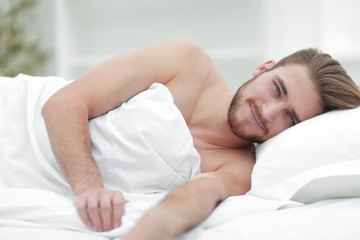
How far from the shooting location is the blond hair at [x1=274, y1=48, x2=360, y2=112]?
1185 millimetres

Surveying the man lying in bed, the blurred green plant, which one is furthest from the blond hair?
the blurred green plant

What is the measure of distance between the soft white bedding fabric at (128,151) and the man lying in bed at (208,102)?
45 mm

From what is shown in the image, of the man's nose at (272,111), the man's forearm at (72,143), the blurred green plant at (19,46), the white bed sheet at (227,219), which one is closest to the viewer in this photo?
the white bed sheet at (227,219)

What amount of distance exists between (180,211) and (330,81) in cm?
74

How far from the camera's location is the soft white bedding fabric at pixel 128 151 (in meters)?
1.03

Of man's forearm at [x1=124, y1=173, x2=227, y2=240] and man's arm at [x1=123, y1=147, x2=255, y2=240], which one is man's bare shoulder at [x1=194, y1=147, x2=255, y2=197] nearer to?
man's arm at [x1=123, y1=147, x2=255, y2=240]

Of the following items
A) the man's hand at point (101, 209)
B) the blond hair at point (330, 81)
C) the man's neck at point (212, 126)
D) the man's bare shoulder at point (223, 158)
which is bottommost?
the man's bare shoulder at point (223, 158)

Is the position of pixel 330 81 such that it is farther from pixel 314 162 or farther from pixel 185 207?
Answer: pixel 185 207

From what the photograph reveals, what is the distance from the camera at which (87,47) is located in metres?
3.21

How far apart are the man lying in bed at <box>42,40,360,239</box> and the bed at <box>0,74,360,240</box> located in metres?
0.09

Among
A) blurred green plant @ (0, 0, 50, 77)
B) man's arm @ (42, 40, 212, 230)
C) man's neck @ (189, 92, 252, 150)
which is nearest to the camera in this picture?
man's arm @ (42, 40, 212, 230)

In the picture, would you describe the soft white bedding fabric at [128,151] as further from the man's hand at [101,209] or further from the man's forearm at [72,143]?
the man's hand at [101,209]

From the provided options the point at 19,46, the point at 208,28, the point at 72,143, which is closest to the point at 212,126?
the point at 72,143

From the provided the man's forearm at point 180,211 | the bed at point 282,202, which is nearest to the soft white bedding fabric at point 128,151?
the bed at point 282,202
